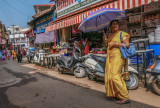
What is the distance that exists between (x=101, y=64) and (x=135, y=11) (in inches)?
156

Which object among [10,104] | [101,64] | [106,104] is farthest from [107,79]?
[10,104]

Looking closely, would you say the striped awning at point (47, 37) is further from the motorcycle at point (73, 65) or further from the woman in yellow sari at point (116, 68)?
the woman in yellow sari at point (116, 68)

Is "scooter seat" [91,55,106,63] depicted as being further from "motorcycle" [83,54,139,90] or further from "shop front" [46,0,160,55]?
"shop front" [46,0,160,55]

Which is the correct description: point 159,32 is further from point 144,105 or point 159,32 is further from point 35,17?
point 35,17

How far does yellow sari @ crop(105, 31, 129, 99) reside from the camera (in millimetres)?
2822

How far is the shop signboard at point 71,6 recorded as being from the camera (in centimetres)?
825

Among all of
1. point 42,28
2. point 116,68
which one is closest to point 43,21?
point 42,28

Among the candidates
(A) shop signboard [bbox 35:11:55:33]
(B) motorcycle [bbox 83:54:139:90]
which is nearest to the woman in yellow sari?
(B) motorcycle [bbox 83:54:139:90]

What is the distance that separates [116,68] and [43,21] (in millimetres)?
13338

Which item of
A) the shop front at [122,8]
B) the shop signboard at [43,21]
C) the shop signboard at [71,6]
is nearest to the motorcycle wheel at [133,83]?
the shop front at [122,8]

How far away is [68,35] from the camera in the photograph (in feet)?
35.9

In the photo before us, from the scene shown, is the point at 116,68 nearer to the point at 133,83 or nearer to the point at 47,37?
the point at 133,83

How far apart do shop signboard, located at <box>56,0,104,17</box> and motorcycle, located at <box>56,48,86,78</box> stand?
12.7ft

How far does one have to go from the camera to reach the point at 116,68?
2.87 meters
